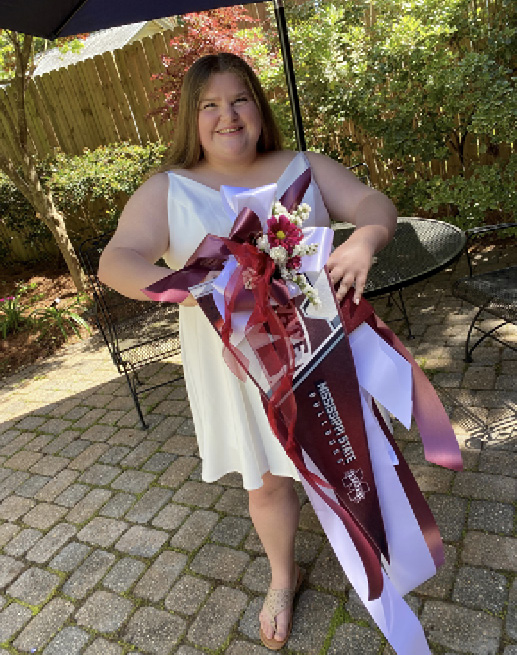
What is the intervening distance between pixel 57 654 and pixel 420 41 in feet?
15.6

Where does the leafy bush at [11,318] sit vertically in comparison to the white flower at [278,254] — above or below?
below

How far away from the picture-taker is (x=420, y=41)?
4281 millimetres

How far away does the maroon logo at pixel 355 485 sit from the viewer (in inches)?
57.1

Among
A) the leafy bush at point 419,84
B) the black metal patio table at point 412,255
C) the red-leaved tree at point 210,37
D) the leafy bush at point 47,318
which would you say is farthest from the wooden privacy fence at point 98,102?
the black metal patio table at point 412,255

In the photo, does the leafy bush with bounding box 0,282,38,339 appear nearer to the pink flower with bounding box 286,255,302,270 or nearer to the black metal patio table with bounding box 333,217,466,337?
the black metal patio table with bounding box 333,217,466,337

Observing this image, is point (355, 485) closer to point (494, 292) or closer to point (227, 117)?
point (227, 117)

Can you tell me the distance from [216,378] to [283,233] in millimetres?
641

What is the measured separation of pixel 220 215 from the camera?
1.53m

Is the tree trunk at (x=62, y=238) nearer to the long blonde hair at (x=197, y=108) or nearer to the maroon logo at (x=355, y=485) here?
the long blonde hair at (x=197, y=108)

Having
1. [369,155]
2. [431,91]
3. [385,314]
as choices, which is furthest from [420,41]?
[385,314]

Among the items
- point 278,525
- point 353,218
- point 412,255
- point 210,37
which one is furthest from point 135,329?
point 210,37

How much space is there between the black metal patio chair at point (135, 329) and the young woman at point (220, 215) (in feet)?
5.80

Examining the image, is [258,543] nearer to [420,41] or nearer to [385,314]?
[385,314]

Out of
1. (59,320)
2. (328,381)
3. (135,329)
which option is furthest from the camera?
(59,320)
